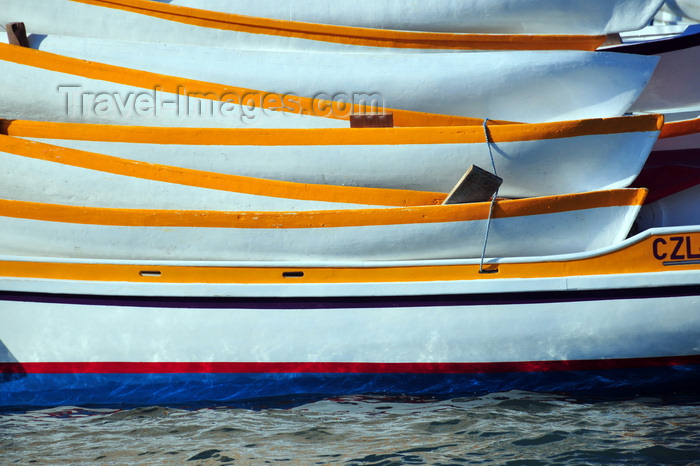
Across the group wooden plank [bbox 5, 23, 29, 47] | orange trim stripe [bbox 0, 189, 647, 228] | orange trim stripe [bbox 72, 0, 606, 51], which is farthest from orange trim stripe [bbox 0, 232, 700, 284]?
orange trim stripe [bbox 72, 0, 606, 51]

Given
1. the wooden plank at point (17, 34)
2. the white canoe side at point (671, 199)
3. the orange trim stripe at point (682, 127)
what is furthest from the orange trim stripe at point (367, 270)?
the wooden plank at point (17, 34)

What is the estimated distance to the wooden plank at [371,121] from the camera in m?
6.04

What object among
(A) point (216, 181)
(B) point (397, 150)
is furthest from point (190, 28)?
(B) point (397, 150)

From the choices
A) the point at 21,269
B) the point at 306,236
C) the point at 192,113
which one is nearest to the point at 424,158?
the point at 306,236

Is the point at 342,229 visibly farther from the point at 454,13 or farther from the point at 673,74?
the point at 673,74

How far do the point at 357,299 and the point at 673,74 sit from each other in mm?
4050

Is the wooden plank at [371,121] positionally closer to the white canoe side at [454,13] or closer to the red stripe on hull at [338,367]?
the white canoe side at [454,13]

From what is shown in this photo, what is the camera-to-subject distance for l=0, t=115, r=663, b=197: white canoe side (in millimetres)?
5812

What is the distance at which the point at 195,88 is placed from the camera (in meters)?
6.18

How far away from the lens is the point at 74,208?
567cm

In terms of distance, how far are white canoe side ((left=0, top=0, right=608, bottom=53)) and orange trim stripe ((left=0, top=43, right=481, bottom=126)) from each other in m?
0.50

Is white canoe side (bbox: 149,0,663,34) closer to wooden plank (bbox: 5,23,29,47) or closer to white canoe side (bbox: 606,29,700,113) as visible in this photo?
white canoe side (bbox: 606,29,700,113)

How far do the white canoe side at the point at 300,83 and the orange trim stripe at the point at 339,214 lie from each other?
0.93 metres

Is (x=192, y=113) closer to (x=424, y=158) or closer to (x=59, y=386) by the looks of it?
(x=424, y=158)
